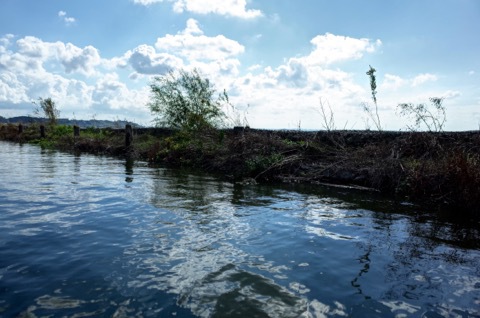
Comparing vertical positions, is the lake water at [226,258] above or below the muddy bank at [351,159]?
below

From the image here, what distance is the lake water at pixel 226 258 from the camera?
11.2 feet

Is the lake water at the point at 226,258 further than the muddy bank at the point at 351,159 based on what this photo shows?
No

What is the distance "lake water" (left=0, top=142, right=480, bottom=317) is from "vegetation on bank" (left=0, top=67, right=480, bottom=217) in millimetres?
1219

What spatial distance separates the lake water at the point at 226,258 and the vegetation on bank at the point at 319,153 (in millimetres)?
1219

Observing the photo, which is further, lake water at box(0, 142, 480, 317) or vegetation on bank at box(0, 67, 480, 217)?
vegetation on bank at box(0, 67, 480, 217)

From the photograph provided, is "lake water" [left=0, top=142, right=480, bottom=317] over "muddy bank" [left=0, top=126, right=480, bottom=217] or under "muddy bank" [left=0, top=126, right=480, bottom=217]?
under

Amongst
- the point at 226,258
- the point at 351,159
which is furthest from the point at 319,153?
the point at 226,258

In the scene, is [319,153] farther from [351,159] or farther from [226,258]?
[226,258]

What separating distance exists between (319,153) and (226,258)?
28.5 ft

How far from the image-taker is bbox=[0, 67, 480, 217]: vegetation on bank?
28.1ft

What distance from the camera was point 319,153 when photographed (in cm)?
1264

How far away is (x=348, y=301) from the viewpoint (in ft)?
11.7

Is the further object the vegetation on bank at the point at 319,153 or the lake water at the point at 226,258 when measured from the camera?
the vegetation on bank at the point at 319,153

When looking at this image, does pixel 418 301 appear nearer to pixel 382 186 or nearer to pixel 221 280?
pixel 221 280
